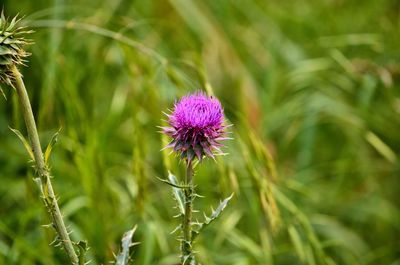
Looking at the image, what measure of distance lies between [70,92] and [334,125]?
4.98 feet

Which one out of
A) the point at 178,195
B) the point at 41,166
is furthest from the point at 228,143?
the point at 41,166

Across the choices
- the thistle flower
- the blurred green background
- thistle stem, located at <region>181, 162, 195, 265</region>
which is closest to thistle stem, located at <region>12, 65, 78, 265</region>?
the thistle flower

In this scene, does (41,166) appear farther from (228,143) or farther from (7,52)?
(228,143)

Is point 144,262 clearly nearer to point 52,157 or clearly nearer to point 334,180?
point 52,157

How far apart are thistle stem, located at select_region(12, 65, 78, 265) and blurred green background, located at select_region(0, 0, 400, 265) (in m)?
0.56

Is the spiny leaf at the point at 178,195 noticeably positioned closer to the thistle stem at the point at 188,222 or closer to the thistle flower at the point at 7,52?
the thistle stem at the point at 188,222

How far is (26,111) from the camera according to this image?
95cm

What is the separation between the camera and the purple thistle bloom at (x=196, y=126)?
1.01 metres

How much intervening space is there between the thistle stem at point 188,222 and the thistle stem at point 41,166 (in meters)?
0.18

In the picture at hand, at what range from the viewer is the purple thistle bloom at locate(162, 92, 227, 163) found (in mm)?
1014

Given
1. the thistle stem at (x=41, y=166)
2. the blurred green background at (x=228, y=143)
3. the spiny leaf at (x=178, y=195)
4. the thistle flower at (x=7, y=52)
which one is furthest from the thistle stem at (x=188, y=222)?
the blurred green background at (x=228, y=143)

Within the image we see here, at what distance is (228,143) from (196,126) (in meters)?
0.86

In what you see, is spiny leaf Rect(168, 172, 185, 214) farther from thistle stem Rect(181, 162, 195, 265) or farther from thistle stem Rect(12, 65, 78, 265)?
thistle stem Rect(12, 65, 78, 265)

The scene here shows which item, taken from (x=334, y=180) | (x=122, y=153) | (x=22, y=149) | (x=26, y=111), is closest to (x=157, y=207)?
(x=122, y=153)
